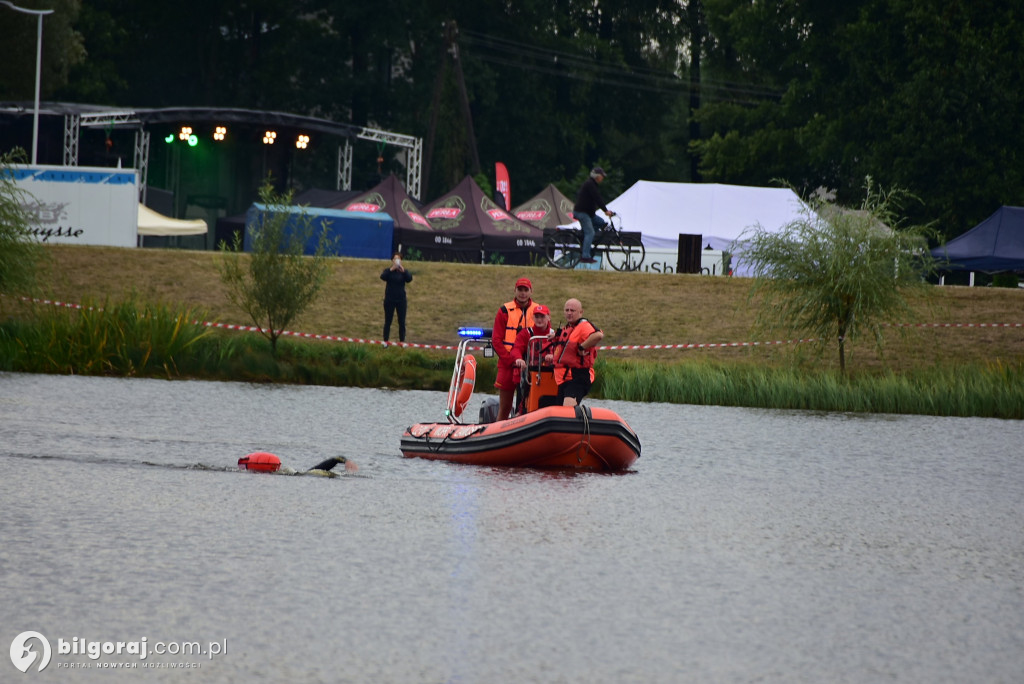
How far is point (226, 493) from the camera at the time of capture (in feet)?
47.4

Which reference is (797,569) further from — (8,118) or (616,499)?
(8,118)

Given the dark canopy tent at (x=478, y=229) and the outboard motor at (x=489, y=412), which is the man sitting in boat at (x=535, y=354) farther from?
the dark canopy tent at (x=478, y=229)

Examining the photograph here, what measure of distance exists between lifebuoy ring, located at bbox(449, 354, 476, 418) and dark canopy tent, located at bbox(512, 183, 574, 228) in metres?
30.7

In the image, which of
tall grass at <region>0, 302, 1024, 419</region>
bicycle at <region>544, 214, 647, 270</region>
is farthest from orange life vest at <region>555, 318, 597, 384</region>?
bicycle at <region>544, 214, 647, 270</region>

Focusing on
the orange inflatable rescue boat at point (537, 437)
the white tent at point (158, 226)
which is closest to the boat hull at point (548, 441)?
the orange inflatable rescue boat at point (537, 437)

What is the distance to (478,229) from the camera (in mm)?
43812

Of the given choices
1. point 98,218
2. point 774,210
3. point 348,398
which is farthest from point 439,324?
point 774,210

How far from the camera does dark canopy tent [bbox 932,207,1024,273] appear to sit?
1623 inches

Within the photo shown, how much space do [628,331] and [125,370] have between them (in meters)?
11.3

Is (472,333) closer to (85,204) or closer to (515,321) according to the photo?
(515,321)

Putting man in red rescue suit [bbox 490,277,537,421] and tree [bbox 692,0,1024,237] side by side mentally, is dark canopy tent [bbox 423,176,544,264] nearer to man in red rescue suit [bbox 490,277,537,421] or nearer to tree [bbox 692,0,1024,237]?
tree [bbox 692,0,1024,237]

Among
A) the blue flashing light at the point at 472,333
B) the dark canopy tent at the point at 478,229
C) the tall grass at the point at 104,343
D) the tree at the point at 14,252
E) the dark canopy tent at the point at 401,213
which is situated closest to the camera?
the blue flashing light at the point at 472,333

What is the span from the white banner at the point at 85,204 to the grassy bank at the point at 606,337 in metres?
1.50

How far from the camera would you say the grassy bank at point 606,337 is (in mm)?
25359
